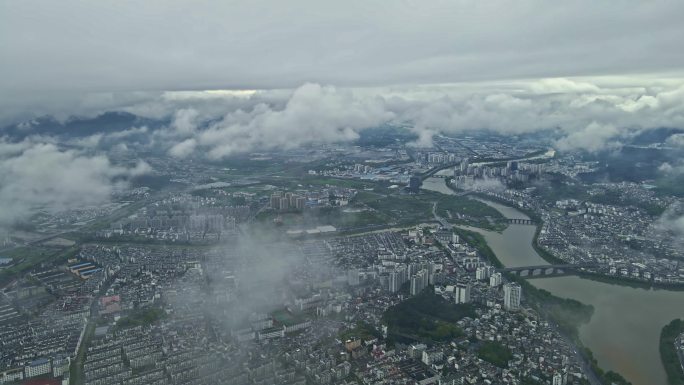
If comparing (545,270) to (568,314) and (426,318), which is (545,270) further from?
(426,318)

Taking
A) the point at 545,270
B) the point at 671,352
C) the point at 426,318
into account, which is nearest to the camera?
the point at 671,352

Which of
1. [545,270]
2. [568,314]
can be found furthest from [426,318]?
[545,270]

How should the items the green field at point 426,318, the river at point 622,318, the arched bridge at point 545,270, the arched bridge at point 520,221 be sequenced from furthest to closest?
the arched bridge at point 520,221 < the arched bridge at point 545,270 < the green field at point 426,318 < the river at point 622,318

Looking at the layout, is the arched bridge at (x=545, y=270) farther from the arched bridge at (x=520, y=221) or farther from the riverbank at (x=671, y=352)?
the arched bridge at (x=520, y=221)

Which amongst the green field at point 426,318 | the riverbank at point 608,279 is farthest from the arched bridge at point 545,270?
the green field at point 426,318

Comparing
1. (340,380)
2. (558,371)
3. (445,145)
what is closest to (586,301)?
(558,371)

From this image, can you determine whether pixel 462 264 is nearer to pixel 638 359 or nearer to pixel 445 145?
pixel 638 359
